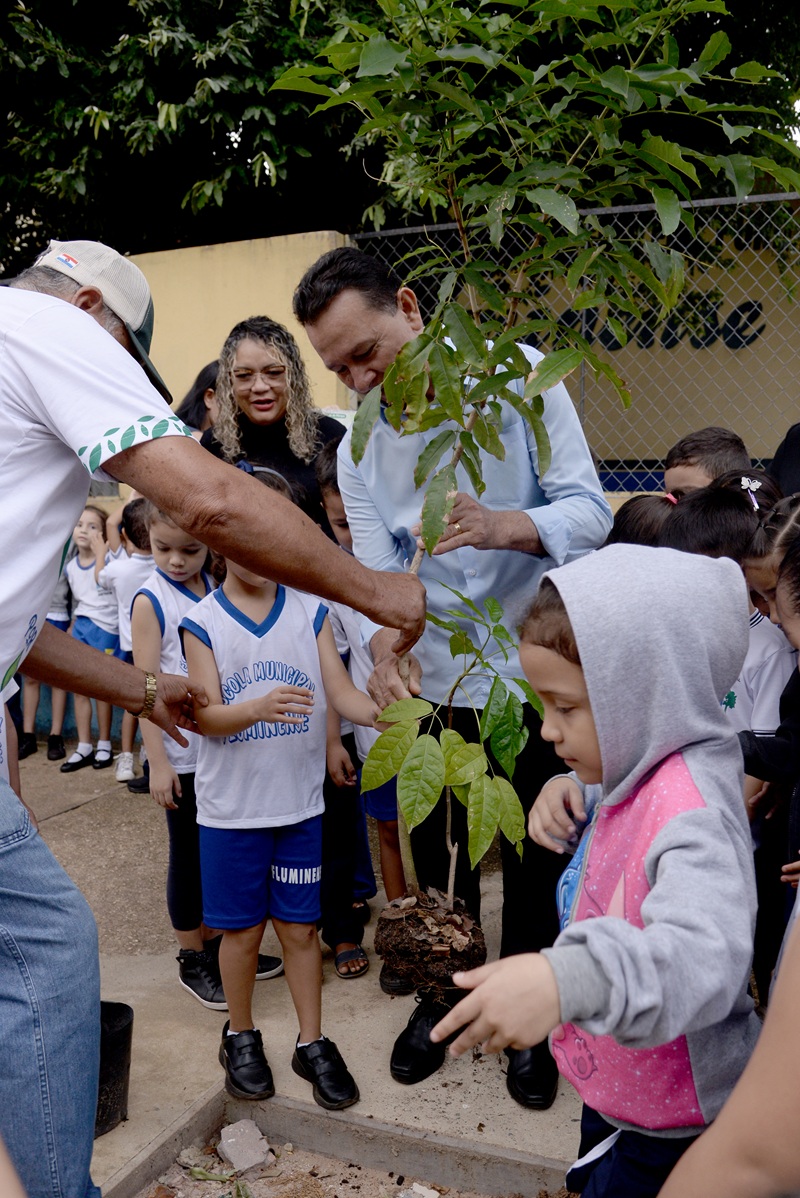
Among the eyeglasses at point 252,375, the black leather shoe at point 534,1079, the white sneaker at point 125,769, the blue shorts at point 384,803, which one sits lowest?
the white sneaker at point 125,769

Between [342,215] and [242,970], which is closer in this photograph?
[242,970]

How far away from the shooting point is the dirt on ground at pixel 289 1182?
2250mm

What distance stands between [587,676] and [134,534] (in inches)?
148

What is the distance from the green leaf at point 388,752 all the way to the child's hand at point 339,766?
1.01 meters

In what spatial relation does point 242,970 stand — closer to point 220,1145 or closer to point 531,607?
point 220,1145

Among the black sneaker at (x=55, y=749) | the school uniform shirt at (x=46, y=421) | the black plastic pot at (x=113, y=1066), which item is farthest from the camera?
the black sneaker at (x=55, y=749)

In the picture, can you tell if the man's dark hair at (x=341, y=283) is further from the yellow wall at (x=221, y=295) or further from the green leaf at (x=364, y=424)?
the yellow wall at (x=221, y=295)

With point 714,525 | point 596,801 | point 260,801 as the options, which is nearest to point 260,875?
point 260,801

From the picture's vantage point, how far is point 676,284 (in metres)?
1.87

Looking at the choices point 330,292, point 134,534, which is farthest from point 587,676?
point 134,534

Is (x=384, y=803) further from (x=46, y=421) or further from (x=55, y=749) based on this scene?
(x=55, y=749)

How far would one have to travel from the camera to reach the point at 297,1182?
2283mm

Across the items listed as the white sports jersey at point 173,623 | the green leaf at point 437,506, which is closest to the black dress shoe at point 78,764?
the white sports jersey at point 173,623

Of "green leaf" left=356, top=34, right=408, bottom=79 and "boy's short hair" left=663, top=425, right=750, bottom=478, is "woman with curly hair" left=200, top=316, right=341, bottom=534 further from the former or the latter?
"green leaf" left=356, top=34, right=408, bottom=79
